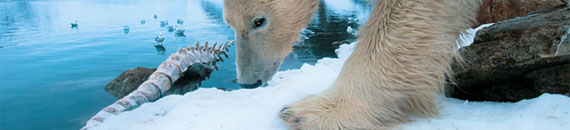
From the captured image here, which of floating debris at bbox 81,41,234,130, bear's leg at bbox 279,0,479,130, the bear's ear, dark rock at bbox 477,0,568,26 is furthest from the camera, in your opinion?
dark rock at bbox 477,0,568,26

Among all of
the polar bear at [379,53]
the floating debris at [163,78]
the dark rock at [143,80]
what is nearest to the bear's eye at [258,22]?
the polar bear at [379,53]

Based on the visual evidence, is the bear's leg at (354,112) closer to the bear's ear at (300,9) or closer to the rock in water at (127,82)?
the bear's ear at (300,9)

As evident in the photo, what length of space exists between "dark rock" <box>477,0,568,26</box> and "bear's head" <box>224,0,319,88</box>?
1.71 m

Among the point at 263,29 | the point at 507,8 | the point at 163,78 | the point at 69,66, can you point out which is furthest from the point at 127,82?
the point at 507,8

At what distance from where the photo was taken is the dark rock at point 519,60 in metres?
0.95

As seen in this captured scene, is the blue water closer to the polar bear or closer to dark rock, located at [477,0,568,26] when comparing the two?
the polar bear

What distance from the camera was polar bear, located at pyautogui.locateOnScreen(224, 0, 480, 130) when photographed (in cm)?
82

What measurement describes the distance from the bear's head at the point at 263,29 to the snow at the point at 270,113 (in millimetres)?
176

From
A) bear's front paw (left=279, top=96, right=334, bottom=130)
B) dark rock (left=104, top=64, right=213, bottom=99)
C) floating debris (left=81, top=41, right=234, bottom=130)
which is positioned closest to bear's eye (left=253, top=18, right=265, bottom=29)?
bear's front paw (left=279, top=96, right=334, bottom=130)

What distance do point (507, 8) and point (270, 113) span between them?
2.20 metres

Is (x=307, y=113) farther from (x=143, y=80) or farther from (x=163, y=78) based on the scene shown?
(x=143, y=80)

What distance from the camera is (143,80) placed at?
2.26 m

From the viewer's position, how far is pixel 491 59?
1.05 metres

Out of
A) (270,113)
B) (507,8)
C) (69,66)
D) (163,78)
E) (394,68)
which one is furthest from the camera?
(69,66)
